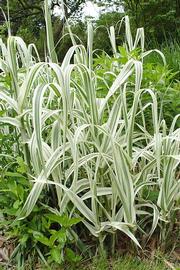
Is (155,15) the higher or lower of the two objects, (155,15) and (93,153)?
the higher

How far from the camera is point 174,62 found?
4.07 metres

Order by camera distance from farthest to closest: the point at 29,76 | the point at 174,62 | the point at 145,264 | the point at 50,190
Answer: the point at 174,62 < the point at 50,190 < the point at 145,264 < the point at 29,76

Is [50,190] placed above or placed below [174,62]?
below

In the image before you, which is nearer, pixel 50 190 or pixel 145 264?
pixel 145 264

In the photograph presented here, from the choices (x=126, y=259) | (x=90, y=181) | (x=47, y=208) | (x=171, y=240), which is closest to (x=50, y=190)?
(x=47, y=208)

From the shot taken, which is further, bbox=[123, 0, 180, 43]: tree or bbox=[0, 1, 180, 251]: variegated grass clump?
bbox=[123, 0, 180, 43]: tree

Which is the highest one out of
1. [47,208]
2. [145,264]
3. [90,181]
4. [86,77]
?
[86,77]

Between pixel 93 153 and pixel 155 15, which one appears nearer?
pixel 93 153

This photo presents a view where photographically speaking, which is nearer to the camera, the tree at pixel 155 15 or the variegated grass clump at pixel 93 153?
the variegated grass clump at pixel 93 153

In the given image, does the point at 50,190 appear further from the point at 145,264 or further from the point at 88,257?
the point at 145,264

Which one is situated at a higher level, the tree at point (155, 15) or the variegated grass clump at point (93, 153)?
the tree at point (155, 15)

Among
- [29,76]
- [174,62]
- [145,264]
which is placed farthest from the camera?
[174,62]

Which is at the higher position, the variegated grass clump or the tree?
the tree

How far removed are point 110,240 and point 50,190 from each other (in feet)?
1.09
